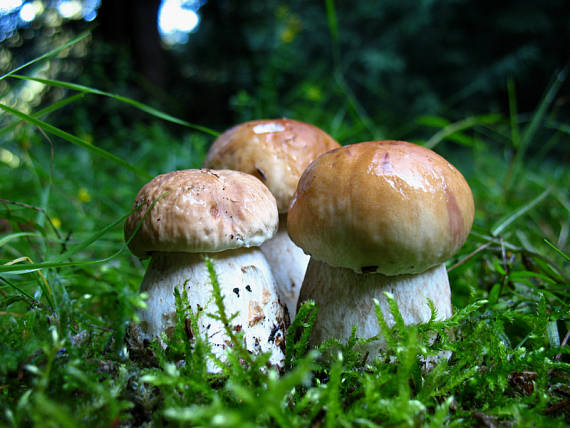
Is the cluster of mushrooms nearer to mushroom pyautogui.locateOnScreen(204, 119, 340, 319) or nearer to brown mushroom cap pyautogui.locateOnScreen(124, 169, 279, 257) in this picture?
brown mushroom cap pyautogui.locateOnScreen(124, 169, 279, 257)

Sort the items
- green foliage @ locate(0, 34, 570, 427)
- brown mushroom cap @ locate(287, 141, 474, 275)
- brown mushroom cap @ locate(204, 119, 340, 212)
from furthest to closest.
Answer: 1. brown mushroom cap @ locate(204, 119, 340, 212)
2. brown mushroom cap @ locate(287, 141, 474, 275)
3. green foliage @ locate(0, 34, 570, 427)

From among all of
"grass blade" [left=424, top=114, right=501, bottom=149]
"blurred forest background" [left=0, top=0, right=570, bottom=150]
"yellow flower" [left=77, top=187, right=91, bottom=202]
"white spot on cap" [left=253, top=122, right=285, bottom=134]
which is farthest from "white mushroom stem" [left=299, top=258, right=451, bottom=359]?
"blurred forest background" [left=0, top=0, right=570, bottom=150]

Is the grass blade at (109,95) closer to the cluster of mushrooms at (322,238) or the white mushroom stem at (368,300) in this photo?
the cluster of mushrooms at (322,238)

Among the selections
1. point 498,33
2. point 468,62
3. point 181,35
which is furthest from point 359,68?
point 181,35

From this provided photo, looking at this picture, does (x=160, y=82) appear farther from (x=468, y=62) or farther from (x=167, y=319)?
(x=167, y=319)

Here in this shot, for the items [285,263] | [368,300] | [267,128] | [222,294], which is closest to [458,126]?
[267,128]

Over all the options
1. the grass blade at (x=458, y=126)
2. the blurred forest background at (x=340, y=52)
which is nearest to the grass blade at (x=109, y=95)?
the grass blade at (x=458, y=126)

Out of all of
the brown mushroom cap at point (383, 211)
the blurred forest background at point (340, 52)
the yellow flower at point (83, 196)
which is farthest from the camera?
the blurred forest background at point (340, 52)
